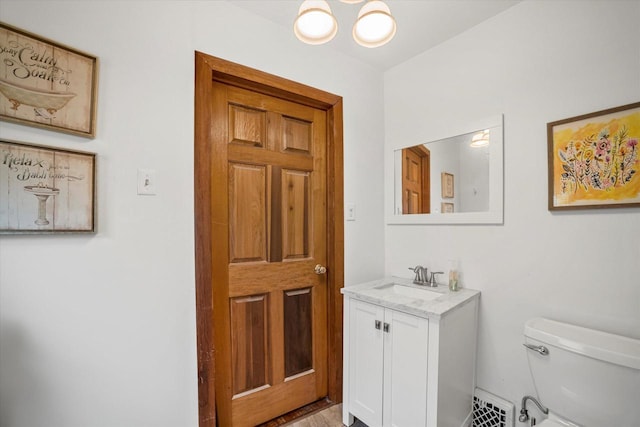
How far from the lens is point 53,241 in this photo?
1022 millimetres

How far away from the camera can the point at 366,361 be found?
1.52m

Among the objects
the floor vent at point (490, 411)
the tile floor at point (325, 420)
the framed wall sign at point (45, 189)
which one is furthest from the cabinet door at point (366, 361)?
the framed wall sign at point (45, 189)

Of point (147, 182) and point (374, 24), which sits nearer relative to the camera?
point (374, 24)

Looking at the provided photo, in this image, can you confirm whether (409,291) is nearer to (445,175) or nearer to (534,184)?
(445,175)

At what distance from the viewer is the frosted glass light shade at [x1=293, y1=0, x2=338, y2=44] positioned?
991 millimetres

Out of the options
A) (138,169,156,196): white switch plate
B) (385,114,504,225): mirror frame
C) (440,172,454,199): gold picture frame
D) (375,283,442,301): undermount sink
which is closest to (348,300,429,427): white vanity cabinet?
(375,283,442,301): undermount sink

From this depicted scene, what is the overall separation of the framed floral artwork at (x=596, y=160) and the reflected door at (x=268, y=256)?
1239mm

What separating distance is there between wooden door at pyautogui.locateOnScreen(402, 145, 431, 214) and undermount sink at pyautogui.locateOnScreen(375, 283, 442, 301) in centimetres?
51

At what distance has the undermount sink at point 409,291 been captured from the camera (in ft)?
5.38

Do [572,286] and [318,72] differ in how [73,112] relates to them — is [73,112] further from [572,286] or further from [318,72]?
[572,286]

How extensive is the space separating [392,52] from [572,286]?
169 centimetres

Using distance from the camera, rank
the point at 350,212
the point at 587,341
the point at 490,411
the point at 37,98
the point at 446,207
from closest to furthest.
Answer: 1. the point at 37,98
2. the point at 587,341
3. the point at 490,411
4. the point at 446,207
5. the point at 350,212

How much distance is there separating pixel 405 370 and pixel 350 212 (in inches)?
38.3

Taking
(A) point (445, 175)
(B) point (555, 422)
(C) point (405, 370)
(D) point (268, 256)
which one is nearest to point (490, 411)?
(B) point (555, 422)
